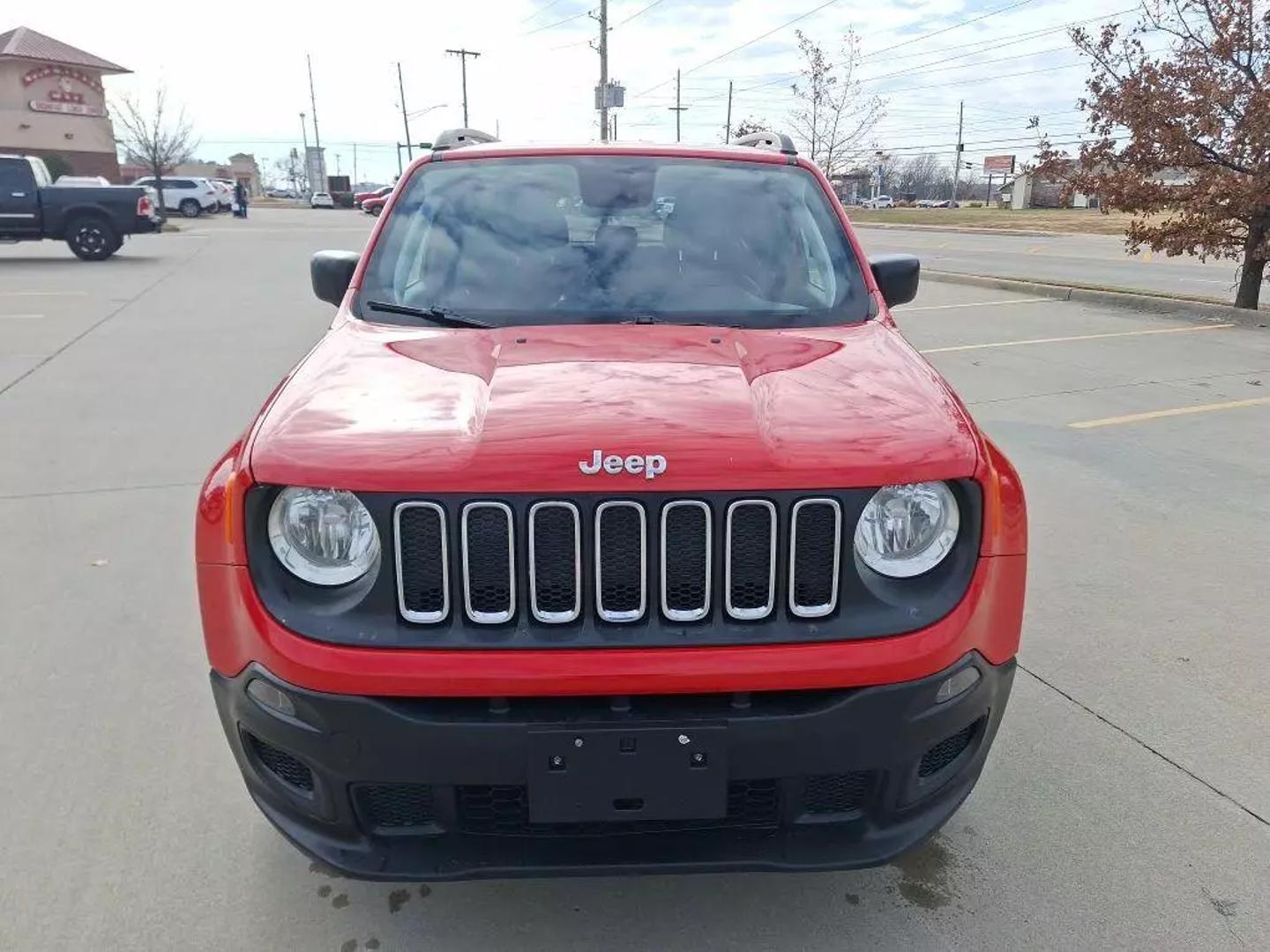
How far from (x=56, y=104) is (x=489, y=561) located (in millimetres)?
61340

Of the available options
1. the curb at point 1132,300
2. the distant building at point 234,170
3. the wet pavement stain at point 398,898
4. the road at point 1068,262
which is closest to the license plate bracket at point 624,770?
the wet pavement stain at point 398,898

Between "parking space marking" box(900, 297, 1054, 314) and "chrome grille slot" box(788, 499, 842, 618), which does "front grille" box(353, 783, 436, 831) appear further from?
"parking space marking" box(900, 297, 1054, 314)

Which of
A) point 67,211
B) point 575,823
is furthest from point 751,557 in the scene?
point 67,211

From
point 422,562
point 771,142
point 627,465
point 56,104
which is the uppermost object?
point 56,104

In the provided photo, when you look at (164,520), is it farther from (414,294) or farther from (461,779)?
(461,779)

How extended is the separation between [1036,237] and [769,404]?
35490 mm

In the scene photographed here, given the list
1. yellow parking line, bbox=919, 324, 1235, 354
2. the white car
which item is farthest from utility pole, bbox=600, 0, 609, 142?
yellow parking line, bbox=919, 324, 1235, 354

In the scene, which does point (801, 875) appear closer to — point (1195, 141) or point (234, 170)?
point (1195, 141)

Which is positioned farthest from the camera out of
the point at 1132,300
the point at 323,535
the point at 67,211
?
the point at 67,211

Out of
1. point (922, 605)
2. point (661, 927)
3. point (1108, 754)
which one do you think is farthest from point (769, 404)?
point (1108, 754)

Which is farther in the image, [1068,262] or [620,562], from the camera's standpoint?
[1068,262]

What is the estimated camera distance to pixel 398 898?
2.49m

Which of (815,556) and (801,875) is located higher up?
(815,556)

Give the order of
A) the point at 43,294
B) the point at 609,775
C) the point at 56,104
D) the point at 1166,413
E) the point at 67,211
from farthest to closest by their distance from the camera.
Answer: the point at 56,104, the point at 67,211, the point at 43,294, the point at 1166,413, the point at 609,775
